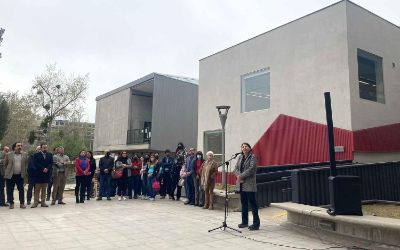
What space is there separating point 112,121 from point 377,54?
19778mm

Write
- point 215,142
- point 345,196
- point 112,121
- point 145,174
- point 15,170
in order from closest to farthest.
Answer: point 345,196 → point 15,170 → point 145,174 → point 215,142 → point 112,121

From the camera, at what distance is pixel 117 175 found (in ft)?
39.3

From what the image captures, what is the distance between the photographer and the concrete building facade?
38.4ft

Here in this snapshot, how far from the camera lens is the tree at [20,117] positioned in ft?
116

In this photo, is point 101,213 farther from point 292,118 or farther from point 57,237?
point 292,118

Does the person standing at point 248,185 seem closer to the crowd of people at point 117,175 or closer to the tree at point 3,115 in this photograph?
the crowd of people at point 117,175

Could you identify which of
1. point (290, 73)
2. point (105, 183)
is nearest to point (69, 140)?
point (105, 183)

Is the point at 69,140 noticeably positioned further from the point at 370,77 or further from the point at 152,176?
the point at 370,77

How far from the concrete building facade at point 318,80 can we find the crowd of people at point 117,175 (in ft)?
13.4

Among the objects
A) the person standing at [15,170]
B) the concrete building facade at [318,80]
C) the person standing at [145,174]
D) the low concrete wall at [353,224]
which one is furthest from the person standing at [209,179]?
the person standing at [15,170]

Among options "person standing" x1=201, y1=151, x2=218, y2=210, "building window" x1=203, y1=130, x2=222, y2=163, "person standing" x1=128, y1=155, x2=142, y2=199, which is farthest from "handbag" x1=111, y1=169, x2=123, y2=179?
"building window" x1=203, y1=130, x2=222, y2=163

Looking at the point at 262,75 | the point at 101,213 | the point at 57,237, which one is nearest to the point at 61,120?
the point at 262,75

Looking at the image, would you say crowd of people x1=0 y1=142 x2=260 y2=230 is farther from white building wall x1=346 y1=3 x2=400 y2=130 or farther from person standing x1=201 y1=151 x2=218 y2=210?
white building wall x1=346 y1=3 x2=400 y2=130

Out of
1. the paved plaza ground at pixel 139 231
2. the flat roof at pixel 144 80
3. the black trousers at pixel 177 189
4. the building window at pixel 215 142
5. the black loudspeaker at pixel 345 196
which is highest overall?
the flat roof at pixel 144 80
